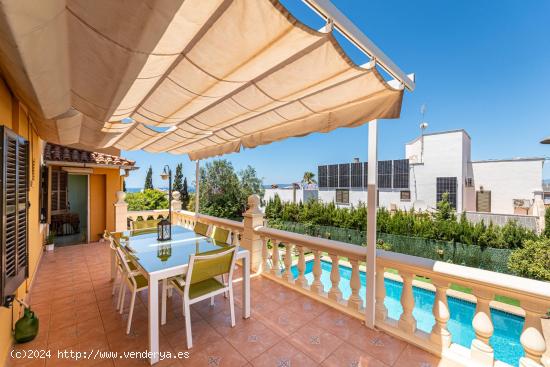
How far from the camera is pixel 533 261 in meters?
8.37

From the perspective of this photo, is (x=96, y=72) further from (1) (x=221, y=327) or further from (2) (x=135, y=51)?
(1) (x=221, y=327)

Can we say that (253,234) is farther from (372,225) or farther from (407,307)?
(407,307)

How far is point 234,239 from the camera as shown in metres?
5.41

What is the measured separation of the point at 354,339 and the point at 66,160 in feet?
27.8

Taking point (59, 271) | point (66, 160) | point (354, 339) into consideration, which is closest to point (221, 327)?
point (354, 339)

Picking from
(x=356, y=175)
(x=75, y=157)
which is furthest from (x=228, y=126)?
(x=356, y=175)

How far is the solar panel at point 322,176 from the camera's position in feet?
97.1

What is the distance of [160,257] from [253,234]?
196 centimetres

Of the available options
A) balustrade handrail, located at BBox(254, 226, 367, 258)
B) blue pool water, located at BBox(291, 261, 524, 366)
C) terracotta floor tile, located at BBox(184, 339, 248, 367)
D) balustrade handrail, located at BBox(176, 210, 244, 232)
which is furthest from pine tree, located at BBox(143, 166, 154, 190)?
terracotta floor tile, located at BBox(184, 339, 248, 367)

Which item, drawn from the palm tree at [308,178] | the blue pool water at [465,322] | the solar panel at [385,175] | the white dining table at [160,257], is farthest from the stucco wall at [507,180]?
the white dining table at [160,257]

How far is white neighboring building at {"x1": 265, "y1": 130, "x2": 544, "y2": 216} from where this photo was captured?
1991 centimetres

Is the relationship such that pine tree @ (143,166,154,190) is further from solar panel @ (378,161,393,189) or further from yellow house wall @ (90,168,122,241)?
solar panel @ (378,161,393,189)

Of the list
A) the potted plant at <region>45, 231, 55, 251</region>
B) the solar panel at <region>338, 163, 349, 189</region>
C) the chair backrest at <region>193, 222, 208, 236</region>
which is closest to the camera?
the chair backrest at <region>193, 222, 208, 236</region>

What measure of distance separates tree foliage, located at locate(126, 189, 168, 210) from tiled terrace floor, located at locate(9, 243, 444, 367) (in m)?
9.69
